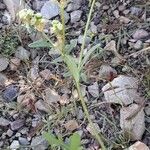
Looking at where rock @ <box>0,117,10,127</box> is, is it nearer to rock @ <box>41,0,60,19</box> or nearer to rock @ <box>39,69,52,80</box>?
rock @ <box>39,69,52,80</box>

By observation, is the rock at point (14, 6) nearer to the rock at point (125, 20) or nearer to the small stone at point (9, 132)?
the rock at point (125, 20)

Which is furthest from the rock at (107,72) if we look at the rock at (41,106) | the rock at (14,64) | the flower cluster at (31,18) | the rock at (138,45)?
the flower cluster at (31,18)

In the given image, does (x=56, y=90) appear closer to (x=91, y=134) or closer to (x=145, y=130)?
(x=91, y=134)

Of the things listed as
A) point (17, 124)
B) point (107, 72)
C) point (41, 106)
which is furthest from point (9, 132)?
point (107, 72)

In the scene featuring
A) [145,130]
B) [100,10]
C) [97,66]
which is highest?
[100,10]

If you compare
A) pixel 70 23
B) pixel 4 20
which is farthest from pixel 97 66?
pixel 4 20

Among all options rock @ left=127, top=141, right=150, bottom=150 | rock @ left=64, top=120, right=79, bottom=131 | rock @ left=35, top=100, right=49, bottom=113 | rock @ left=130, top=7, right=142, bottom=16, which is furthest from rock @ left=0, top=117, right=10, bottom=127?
rock @ left=130, top=7, right=142, bottom=16
